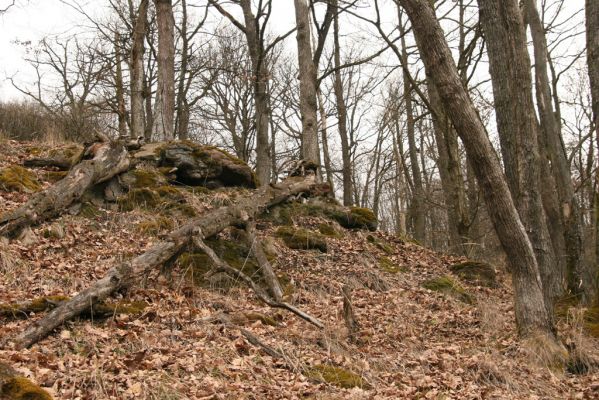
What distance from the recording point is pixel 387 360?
5473 millimetres

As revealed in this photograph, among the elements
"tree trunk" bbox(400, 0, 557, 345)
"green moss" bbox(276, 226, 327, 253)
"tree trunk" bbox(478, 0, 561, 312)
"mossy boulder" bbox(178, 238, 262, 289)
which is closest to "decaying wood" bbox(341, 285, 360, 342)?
"mossy boulder" bbox(178, 238, 262, 289)

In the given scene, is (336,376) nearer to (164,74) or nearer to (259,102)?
(164,74)

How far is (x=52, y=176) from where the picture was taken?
9016mm

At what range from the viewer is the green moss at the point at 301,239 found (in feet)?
29.6

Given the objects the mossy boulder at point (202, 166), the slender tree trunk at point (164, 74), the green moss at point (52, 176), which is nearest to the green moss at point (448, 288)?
the mossy boulder at point (202, 166)

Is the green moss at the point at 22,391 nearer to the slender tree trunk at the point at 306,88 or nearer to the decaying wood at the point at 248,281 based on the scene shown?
the decaying wood at the point at 248,281

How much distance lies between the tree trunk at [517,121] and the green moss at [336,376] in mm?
2948

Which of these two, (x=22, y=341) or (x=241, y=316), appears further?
(x=241, y=316)

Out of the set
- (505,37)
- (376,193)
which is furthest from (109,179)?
(376,193)

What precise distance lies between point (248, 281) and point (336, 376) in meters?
1.96

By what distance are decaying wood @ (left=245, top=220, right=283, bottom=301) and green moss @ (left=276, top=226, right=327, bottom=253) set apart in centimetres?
123

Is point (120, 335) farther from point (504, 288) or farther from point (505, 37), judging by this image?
point (504, 288)

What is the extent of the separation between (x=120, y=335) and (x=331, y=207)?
6.45 metres

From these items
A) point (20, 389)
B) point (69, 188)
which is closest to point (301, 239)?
point (69, 188)
